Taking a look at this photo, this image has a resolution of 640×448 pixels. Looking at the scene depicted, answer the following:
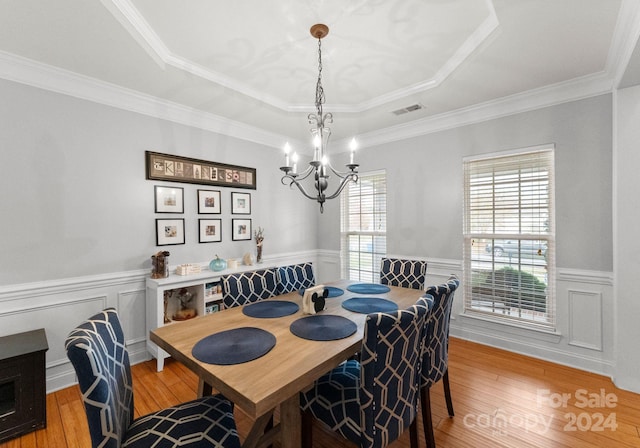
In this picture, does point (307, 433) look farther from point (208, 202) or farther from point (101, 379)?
point (208, 202)

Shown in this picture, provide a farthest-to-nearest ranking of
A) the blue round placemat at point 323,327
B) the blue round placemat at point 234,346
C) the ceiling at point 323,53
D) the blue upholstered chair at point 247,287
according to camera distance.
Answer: the blue upholstered chair at point 247,287 < the ceiling at point 323,53 < the blue round placemat at point 323,327 < the blue round placemat at point 234,346

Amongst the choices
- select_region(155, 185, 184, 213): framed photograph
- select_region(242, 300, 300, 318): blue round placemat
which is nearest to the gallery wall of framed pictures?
select_region(155, 185, 184, 213): framed photograph

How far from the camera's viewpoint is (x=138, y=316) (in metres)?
2.90

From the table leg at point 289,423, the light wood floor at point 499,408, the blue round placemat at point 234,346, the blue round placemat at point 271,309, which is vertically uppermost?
the blue round placemat at point 271,309

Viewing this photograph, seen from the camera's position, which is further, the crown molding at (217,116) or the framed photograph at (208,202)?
the framed photograph at (208,202)

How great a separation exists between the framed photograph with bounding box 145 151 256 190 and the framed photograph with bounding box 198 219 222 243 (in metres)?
0.47

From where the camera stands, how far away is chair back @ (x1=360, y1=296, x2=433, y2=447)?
1230 millimetres

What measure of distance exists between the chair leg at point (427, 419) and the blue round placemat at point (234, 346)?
40.8 inches

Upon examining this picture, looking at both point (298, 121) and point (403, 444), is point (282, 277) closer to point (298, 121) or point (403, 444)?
point (403, 444)

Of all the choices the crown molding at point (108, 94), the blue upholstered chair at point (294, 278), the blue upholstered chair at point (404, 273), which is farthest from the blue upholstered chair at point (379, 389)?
the crown molding at point (108, 94)

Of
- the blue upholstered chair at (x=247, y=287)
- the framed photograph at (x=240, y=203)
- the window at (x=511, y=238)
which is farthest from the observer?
the framed photograph at (x=240, y=203)

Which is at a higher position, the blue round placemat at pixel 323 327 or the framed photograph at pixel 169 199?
the framed photograph at pixel 169 199

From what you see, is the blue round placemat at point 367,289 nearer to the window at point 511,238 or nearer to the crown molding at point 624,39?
the window at point 511,238

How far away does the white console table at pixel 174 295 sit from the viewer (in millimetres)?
2758
